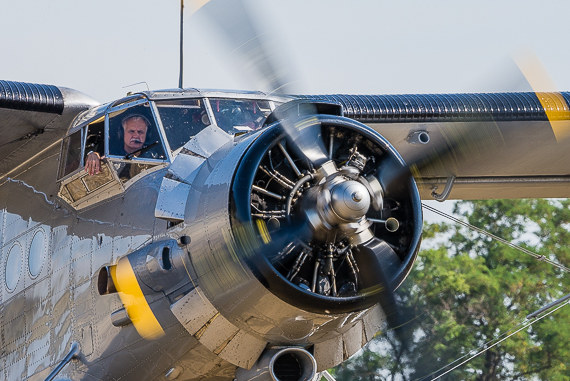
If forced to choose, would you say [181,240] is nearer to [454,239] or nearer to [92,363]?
[92,363]

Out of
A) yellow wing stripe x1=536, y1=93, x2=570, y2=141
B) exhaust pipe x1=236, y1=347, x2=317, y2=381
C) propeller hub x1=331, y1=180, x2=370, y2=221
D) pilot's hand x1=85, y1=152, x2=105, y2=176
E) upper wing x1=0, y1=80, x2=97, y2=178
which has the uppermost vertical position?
upper wing x1=0, y1=80, x2=97, y2=178

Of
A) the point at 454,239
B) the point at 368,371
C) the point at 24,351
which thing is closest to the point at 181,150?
the point at 24,351

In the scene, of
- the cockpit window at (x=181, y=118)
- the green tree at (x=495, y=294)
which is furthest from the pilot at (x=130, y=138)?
the green tree at (x=495, y=294)

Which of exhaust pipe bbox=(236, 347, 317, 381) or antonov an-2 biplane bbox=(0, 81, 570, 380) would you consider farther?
exhaust pipe bbox=(236, 347, 317, 381)

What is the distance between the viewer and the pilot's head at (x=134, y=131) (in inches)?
355

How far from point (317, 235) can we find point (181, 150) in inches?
64.1

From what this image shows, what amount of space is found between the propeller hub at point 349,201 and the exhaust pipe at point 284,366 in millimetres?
1310

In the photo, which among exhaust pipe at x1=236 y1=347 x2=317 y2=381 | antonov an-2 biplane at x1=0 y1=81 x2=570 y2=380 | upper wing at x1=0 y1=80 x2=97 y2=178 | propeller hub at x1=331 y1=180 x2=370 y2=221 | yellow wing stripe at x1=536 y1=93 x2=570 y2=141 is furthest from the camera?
yellow wing stripe at x1=536 y1=93 x2=570 y2=141

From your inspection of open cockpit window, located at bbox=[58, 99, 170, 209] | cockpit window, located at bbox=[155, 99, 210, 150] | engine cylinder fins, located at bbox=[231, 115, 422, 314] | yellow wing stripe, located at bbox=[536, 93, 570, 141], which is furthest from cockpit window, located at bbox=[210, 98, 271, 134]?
yellow wing stripe, located at bbox=[536, 93, 570, 141]

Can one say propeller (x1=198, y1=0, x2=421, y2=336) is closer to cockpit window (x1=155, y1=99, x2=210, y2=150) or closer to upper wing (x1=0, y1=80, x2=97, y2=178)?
cockpit window (x1=155, y1=99, x2=210, y2=150)

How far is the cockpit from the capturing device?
29.2 ft

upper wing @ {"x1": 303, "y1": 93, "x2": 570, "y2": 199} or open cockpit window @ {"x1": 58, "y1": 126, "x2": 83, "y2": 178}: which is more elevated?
open cockpit window @ {"x1": 58, "y1": 126, "x2": 83, "y2": 178}

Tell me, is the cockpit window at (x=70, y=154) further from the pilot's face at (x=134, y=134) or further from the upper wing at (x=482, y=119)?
the upper wing at (x=482, y=119)

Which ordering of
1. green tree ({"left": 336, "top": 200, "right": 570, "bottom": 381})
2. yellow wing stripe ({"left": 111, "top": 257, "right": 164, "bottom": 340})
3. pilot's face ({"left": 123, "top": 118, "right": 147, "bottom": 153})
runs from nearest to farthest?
yellow wing stripe ({"left": 111, "top": 257, "right": 164, "bottom": 340})
pilot's face ({"left": 123, "top": 118, "right": 147, "bottom": 153})
green tree ({"left": 336, "top": 200, "right": 570, "bottom": 381})
